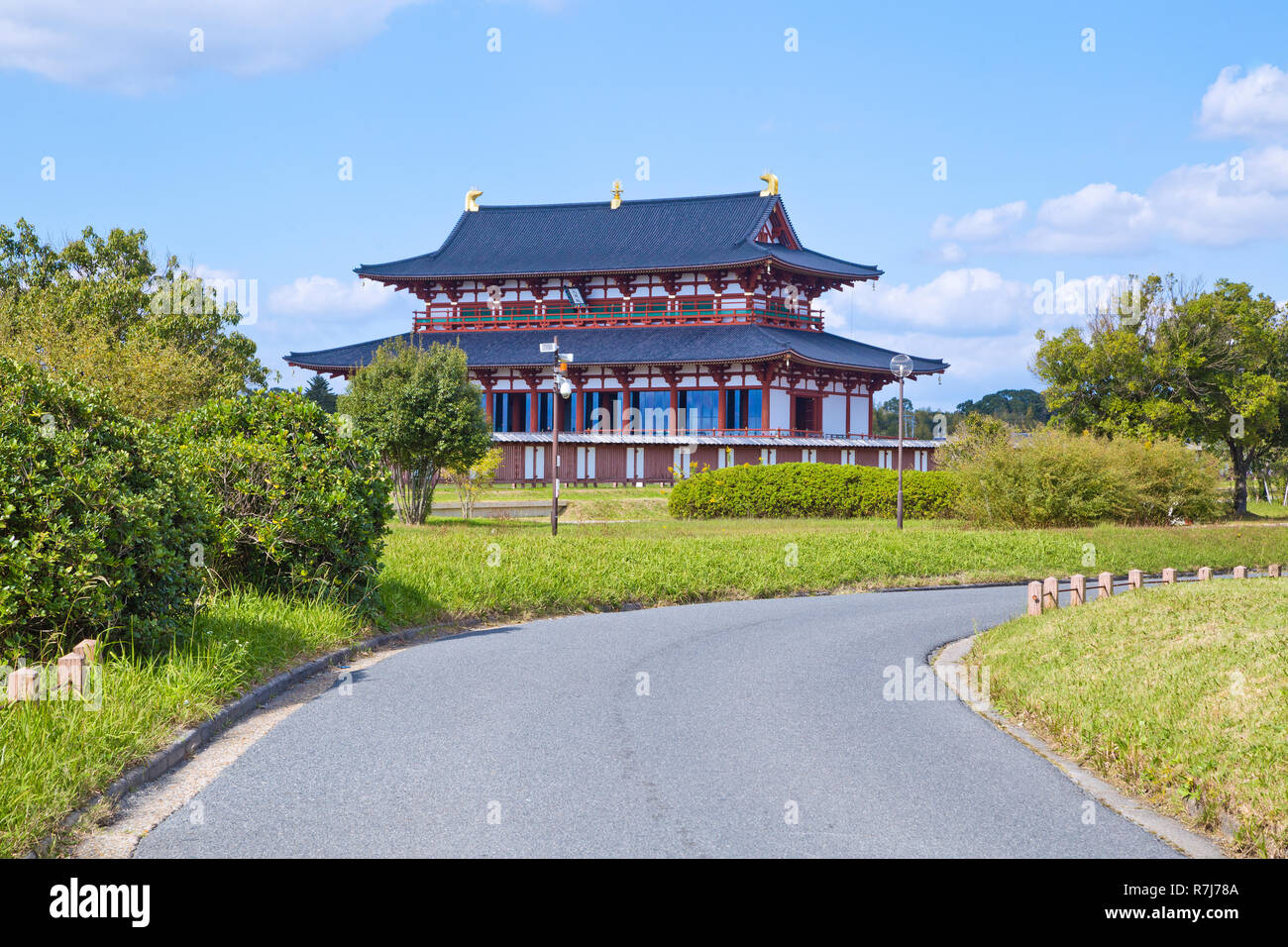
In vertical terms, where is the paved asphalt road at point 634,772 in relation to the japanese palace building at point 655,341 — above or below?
below

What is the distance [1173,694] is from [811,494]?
1011 inches

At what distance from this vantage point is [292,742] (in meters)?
7.64

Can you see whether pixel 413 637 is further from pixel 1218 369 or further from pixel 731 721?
pixel 1218 369

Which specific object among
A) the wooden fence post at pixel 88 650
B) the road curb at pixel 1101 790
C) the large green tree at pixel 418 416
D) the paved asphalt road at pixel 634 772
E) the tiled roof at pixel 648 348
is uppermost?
the tiled roof at pixel 648 348

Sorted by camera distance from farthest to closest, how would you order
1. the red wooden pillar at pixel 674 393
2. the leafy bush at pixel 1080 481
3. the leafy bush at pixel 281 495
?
1. the red wooden pillar at pixel 674 393
2. the leafy bush at pixel 1080 481
3. the leafy bush at pixel 281 495

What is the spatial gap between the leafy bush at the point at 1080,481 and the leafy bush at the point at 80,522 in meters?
23.1

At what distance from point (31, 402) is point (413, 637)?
5.57 metres

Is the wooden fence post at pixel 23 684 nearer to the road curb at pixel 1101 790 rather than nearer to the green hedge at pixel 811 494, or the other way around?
the road curb at pixel 1101 790

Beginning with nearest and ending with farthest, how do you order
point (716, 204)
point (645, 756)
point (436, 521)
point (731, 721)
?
1. point (645, 756)
2. point (731, 721)
3. point (436, 521)
4. point (716, 204)

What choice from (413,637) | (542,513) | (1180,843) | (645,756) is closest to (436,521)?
(542,513)

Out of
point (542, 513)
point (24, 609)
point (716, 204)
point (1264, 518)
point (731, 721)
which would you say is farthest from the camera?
point (716, 204)

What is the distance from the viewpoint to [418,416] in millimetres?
28031

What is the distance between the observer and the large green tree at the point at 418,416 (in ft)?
91.5

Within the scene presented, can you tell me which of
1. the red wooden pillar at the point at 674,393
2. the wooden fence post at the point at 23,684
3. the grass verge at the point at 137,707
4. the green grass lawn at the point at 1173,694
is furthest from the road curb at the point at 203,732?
the red wooden pillar at the point at 674,393
